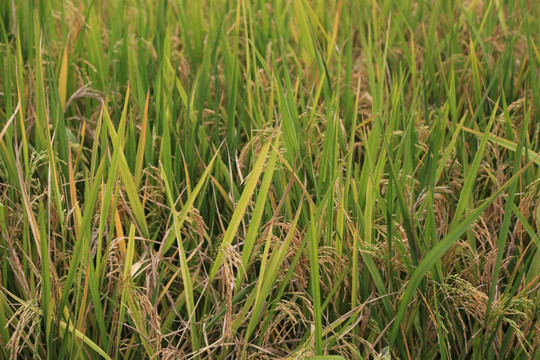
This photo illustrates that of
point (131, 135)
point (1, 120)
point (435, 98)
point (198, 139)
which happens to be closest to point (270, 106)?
point (198, 139)

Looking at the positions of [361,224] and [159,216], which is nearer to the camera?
[361,224]

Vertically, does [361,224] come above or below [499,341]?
above

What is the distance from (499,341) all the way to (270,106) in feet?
2.30

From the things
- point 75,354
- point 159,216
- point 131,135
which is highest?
point 131,135

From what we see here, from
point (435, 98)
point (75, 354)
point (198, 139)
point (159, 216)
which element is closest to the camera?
point (75, 354)

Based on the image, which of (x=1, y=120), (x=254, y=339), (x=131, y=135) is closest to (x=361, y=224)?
(x=254, y=339)

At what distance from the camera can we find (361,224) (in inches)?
46.2

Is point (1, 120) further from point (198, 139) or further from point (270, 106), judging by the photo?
point (270, 106)

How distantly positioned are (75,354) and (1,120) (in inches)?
25.4

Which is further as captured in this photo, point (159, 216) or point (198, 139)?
point (198, 139)

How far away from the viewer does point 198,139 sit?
57.0 inches

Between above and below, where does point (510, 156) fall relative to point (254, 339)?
above

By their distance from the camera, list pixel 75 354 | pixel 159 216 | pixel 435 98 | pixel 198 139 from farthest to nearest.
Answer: pixel 435 98 < pixel 198 139 < pixel 159 216 < pixel 75 354

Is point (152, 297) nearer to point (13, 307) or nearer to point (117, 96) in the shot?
point (13, 307)
